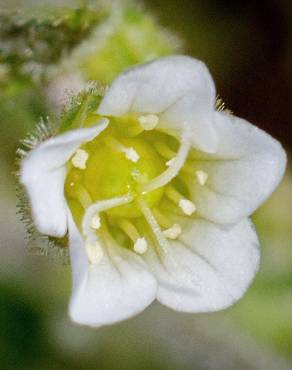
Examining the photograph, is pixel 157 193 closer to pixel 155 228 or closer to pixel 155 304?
pixel 155 228

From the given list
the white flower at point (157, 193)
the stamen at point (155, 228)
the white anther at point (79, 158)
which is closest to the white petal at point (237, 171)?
the white flower at point (157, 193)

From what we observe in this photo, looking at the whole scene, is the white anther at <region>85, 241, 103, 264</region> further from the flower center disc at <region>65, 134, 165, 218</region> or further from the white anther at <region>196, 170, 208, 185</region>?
the white anther at <region>196, 170, 208, 185</region>

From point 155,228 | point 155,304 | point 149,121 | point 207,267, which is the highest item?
point 149,121

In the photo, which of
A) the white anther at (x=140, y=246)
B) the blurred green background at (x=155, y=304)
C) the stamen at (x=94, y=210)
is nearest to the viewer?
the stamen at (x=94, y=210)

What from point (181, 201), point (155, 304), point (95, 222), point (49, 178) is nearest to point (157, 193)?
point (181, 201)

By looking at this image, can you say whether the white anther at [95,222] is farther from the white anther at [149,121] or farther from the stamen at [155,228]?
the white anther at [149,121]
